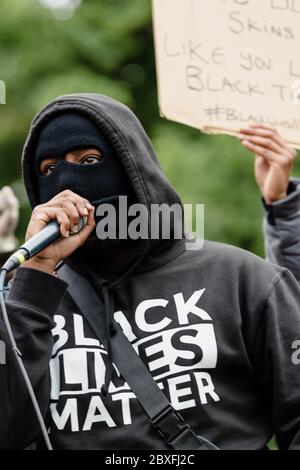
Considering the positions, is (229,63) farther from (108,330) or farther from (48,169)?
(108,330)

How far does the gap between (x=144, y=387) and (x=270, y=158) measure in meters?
1.04

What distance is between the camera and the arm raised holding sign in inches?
131

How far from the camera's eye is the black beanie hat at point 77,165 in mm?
2908

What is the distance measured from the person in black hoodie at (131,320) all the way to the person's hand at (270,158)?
0.43 metres

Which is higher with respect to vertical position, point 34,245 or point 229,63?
point 229,63

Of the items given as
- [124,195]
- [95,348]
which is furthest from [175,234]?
[95,348]

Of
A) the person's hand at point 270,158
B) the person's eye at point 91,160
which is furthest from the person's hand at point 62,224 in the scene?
the person's hand at point 270,158

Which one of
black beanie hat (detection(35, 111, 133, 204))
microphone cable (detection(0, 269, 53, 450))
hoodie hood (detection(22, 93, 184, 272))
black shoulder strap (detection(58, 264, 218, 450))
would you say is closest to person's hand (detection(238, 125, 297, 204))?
hoodie hood (detection(22, 93, 184, 272))

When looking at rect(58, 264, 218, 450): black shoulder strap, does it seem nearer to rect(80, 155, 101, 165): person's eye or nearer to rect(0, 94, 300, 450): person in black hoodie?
rect(0, 94, 300, 450): person in black hoodie

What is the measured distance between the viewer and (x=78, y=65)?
8375mm

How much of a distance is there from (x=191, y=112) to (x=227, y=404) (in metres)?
1.03

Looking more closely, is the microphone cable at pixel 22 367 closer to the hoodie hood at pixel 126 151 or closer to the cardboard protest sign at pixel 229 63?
the hoodie hood at pixel 126 151

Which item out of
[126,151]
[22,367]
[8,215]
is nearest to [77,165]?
[126,151]

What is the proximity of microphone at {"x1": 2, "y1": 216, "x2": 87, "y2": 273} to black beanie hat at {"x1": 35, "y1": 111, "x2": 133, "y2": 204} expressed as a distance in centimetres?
22
